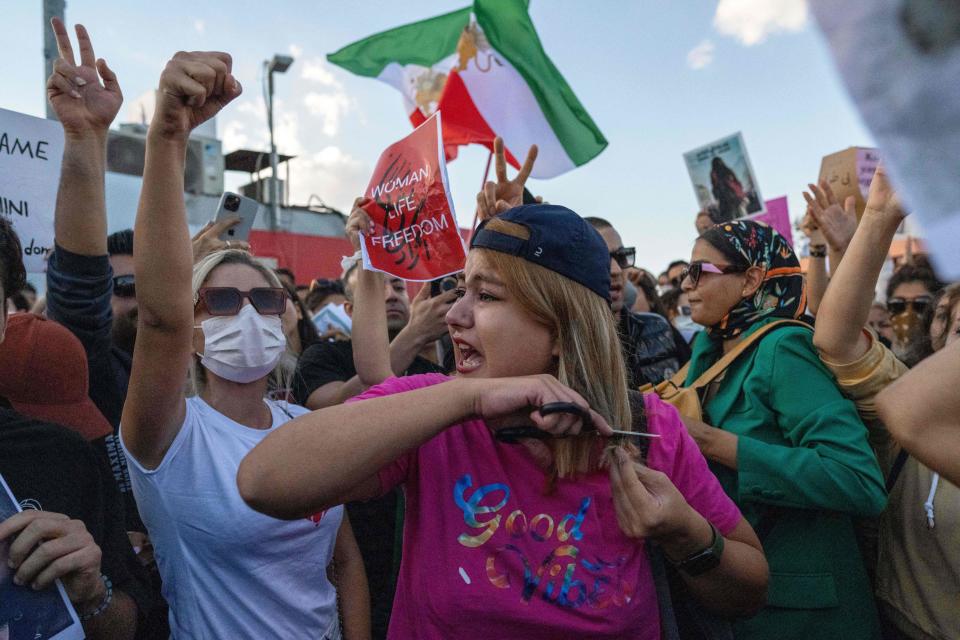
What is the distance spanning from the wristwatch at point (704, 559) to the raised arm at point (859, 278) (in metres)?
1.03

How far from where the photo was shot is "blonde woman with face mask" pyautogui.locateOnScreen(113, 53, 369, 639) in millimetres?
1795

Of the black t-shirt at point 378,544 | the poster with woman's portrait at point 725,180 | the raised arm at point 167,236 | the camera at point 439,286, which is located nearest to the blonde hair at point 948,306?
the camera at point 439,286

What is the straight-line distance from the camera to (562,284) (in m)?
1.89

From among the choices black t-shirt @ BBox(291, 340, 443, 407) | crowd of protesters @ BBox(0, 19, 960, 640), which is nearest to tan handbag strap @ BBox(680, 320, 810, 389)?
crowd of protesters @ BBox(0, 19, 960, 640)

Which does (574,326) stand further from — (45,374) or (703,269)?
(45,374)

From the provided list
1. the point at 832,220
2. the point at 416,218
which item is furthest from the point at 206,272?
the point at 832,220

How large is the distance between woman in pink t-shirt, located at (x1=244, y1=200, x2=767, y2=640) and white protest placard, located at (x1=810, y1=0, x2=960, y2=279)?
A: 43.0 inches

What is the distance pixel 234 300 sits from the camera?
254cm

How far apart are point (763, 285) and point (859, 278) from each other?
58cm

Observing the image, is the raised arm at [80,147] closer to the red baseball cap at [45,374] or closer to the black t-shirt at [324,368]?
the red baseball cap at [45,374]

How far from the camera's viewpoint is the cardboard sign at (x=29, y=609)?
58.4 inches

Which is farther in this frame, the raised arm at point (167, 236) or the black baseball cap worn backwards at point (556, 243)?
the black baseball cap worn backwards at point (556, 243)

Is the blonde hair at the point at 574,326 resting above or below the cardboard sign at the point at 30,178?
below

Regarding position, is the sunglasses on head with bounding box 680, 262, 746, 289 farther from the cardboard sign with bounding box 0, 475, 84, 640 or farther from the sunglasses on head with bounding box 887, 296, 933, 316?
the sunglasses on head with bounding box 887, 296, 933, 316
